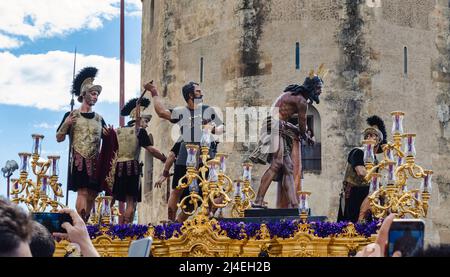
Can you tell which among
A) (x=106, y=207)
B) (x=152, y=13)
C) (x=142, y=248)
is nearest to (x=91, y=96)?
(x=106, y=207)

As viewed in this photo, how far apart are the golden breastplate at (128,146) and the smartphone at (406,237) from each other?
1249 cm

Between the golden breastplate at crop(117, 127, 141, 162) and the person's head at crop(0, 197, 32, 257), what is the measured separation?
13.1m

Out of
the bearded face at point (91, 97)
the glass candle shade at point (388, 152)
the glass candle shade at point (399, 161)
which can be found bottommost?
the glass candle shade at point (399, 161)

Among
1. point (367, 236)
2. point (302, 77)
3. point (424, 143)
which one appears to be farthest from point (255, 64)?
point (367, 236)

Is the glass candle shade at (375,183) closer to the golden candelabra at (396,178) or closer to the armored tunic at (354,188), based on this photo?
the golden candelabra at (396,178)

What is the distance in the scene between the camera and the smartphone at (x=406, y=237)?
18.2 feet

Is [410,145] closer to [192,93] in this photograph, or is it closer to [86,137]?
[192,93]

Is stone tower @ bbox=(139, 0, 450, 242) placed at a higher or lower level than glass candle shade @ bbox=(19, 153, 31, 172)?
higher

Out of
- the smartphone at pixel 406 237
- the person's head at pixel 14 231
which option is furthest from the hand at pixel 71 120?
the person's head at pixel 14 231

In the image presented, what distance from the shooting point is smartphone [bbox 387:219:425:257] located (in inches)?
218

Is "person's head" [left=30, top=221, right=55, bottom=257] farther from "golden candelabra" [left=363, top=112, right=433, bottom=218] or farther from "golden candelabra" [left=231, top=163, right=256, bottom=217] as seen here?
"golden candelabra" [left=231, top=163, right=256, bottom=217]

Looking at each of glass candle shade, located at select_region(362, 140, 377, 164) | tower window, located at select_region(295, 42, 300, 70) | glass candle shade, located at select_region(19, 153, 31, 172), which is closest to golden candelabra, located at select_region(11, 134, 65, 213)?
glass candle shade, located at select_region(19, 153, 31, 172)

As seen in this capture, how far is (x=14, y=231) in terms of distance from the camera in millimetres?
4590

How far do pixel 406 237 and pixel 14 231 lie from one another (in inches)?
103
